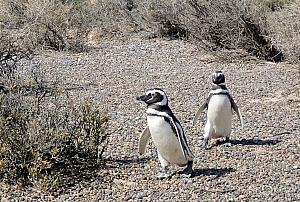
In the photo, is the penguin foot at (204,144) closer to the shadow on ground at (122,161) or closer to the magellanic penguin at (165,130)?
the shadow on ground at (122,161)

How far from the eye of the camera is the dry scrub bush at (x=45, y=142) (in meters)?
5.72

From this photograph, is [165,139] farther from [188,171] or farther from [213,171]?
[213,171]

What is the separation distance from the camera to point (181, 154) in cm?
588

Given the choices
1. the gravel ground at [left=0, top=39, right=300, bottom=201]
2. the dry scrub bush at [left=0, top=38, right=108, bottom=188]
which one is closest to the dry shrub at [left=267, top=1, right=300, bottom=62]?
the gravel ground at [left=0, top=39, right=300, bottom=201]

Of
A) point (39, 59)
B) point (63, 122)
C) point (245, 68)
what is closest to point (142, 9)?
point (39, 59)

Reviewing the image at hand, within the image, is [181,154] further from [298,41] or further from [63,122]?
[298,41]

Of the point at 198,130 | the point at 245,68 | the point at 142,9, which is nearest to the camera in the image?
the point at 198,130

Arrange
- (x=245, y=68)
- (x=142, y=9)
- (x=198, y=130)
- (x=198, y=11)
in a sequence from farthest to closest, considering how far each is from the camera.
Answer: (x=142, y=9), (x=198, y=11), (x=245, y=68), (x=198, y=130)

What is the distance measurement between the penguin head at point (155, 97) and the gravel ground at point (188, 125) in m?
0.75

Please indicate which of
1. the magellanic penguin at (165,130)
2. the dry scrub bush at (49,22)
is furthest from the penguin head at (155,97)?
the dry scrub bush at (49,22)

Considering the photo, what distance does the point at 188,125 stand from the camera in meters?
7.89

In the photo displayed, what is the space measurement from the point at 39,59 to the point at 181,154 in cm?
A: 800

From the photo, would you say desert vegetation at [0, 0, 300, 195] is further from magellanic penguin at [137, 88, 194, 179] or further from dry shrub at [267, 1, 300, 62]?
magellanic penguin at [137, 88, 194, 179]

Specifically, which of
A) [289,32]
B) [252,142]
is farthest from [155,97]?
[289,32]
